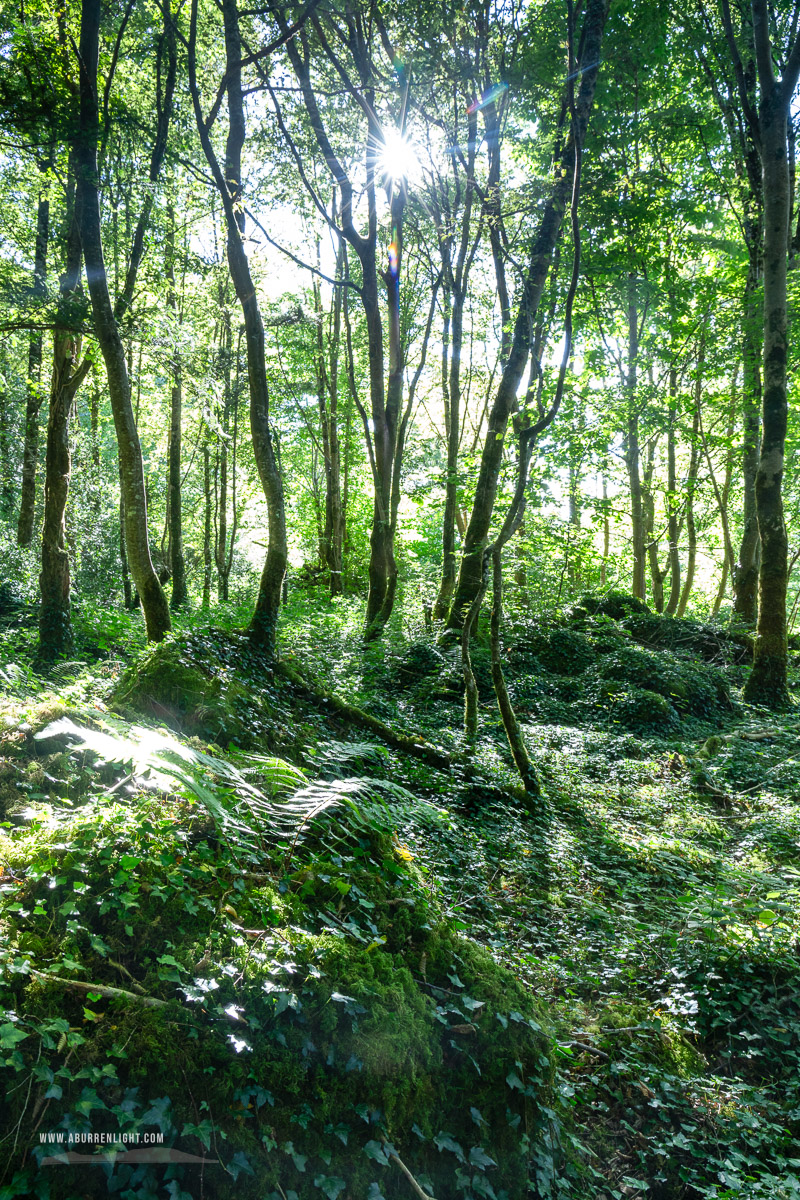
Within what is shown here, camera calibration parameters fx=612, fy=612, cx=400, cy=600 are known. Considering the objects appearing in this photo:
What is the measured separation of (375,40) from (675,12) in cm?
640

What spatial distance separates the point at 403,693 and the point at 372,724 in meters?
2.85

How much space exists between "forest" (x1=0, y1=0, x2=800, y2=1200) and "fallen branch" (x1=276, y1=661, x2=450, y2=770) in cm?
8

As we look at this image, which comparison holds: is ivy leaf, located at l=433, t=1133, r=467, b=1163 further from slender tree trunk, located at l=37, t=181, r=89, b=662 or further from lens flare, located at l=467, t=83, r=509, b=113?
lens flare, located at l=467, t=83, r=509, b=113

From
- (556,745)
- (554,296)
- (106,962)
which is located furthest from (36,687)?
(554,296)

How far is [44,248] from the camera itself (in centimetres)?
1309

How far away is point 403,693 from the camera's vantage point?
10.4m

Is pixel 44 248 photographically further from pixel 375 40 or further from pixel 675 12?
pixel 675 12

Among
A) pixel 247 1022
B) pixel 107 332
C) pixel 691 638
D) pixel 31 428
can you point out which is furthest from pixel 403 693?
pixel 31 428

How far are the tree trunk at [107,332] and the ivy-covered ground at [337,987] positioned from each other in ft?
12.9

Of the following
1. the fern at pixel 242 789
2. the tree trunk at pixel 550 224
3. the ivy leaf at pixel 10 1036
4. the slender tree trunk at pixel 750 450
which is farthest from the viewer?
the slender tree trunk at pixel 750 450

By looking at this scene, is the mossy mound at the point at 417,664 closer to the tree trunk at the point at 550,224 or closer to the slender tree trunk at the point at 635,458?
the tree trunk at the point at 550,224

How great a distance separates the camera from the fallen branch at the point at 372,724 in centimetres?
721

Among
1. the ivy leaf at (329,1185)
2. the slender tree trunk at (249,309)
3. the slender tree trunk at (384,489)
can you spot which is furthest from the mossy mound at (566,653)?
the ivy leaf at (329,1185)

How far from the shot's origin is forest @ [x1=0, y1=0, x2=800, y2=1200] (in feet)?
7.26
